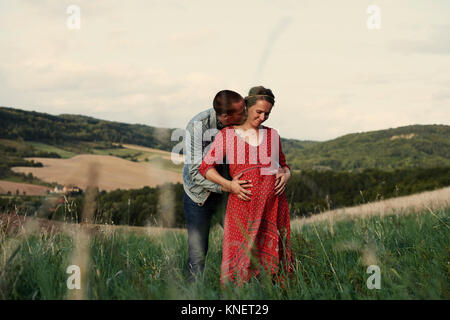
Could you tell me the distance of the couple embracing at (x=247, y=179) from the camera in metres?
3.12

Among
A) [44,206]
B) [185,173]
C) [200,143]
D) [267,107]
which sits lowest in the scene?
[44,206]

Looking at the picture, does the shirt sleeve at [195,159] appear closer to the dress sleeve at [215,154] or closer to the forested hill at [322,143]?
the dress sleeve at [215,154]

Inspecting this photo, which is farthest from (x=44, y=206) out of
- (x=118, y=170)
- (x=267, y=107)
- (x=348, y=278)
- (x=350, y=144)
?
(x=350, y=144)

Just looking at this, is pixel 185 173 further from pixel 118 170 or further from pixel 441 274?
pixel 118 170

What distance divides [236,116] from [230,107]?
94 millimetres

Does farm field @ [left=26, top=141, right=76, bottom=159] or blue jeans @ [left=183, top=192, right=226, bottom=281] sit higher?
farm field @ [left=26, top=141, right=76, bottom=159]

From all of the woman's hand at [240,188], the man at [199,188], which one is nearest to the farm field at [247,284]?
the man at [199,188]

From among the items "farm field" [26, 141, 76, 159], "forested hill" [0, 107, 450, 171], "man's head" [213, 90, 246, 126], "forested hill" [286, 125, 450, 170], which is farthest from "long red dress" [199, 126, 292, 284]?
"forested hill" [286, 125, 450, 170]

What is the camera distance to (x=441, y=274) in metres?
3.11

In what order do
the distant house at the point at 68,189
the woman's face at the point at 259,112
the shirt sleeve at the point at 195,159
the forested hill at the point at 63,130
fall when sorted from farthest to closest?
the forested hill at the point at 63,130 → the distant house at the point at 68,189 → the shirt sleeve at the point at 195,159 → the woman's face at the point at 259,112

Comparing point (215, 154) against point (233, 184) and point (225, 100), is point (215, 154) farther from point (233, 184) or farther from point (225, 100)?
point (225, 100)

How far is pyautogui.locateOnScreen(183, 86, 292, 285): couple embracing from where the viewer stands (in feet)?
10.2

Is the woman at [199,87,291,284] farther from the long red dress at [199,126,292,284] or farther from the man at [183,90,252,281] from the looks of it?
the man at [183,90,252,281]
